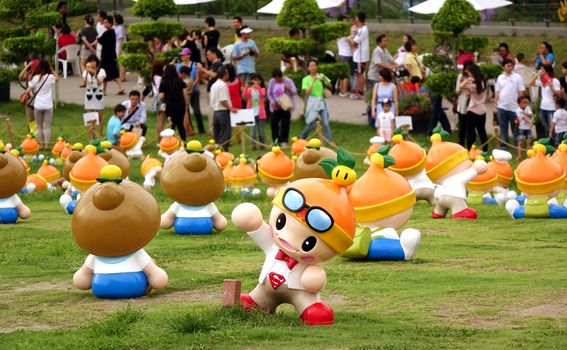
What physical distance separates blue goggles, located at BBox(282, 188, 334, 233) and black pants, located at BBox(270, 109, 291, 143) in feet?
56.0

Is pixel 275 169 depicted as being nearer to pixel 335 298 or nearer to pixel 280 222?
pixel 335 298

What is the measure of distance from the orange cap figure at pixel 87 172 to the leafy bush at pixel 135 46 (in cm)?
1478

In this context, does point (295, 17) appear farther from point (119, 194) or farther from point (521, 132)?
point (119, 194)

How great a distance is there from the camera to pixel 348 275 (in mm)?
13094

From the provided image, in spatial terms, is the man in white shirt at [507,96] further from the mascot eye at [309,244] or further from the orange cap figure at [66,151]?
the mascot eye at [309,244]

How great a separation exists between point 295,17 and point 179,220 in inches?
533

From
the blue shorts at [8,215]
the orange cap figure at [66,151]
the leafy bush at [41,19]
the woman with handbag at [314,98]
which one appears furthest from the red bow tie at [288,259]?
the leafy bush at [41,19]

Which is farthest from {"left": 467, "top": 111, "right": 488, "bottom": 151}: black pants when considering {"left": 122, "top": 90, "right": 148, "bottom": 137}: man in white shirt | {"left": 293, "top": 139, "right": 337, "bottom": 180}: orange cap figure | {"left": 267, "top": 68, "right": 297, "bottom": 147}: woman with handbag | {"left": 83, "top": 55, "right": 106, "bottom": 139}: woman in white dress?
{"left": 83, "top": 55, "right": 106, "bottom": 139}: woman in white dress

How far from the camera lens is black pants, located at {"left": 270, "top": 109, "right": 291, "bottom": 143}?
89.9 ft

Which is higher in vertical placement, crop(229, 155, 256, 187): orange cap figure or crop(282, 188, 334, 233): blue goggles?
crop(282, 188, 334, 233): blue goggles

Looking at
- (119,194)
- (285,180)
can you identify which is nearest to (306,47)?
(285,180)

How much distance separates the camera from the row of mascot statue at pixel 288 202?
34.0 ft

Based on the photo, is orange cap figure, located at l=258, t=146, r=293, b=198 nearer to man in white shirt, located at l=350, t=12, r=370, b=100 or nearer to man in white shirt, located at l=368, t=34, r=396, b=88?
man in white shirt, located at l=368, t=34, r=396, b=88

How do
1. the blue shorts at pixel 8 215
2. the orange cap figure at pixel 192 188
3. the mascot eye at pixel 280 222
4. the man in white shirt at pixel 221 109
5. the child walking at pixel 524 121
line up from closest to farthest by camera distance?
the mascot eye at pixel 280 222 < the orange cap figure at pixel 192 188 < the blue shorts at pixel 8 215 < the child walking at pixel 524 121 < the man in white shirt at pixel 221 109
